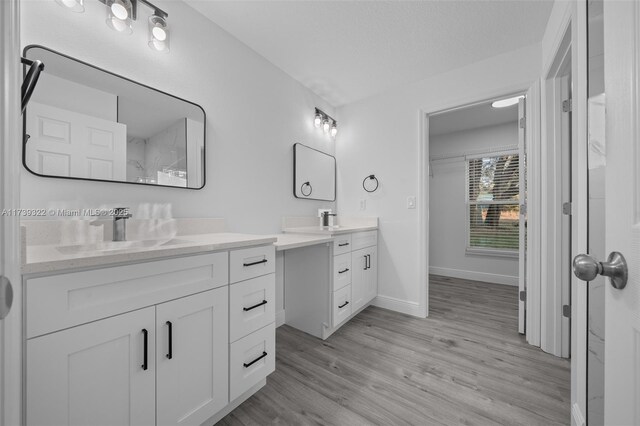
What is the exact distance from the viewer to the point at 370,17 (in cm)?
173

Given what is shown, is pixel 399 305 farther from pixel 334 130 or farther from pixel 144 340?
pixel 144 340

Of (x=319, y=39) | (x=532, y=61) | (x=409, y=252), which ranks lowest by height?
(x=409, y=252)

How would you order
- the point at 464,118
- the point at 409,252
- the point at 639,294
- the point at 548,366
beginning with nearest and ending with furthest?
the point at 639,294 < the point at 548,366 < the point at 409,252 < the point at 464,118

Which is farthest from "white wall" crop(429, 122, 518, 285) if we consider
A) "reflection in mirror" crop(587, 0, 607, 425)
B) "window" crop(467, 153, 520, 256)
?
"reflection in mirror" crop(587, 0, 607, 425)

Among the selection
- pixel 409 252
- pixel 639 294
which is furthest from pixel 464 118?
pixel 639 294

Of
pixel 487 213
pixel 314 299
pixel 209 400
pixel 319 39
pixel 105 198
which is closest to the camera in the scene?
pixel 209 400

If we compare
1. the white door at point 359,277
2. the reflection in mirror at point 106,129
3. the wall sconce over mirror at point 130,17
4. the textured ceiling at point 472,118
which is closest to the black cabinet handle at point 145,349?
the reflection in mirror at point 106,129

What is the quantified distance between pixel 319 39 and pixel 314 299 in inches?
80.8

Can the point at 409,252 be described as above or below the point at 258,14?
below

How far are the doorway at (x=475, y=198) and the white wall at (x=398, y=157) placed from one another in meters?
0.98

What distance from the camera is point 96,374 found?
83 cm

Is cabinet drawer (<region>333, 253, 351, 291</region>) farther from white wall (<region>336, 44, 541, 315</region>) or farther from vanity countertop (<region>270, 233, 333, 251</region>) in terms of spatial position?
white wall (<region>336, 44, 541, 315</region>)

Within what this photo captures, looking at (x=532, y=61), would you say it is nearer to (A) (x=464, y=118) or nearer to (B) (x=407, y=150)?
(B) (x=407, y=150)

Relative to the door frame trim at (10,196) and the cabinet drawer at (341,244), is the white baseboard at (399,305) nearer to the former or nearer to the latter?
the cabinet drawer at (341,244)
